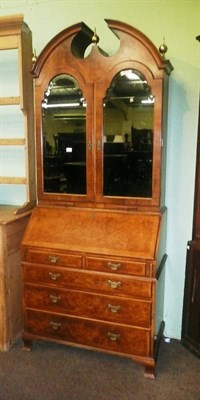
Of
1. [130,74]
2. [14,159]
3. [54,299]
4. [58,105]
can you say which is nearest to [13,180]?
[14,159]

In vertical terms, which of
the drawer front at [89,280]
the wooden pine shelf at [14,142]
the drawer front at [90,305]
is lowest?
the drawer front at [90,305]

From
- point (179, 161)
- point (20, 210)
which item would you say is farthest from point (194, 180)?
point (20, 210)

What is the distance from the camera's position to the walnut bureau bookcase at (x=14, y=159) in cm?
222

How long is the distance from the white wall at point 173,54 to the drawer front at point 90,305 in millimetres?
571

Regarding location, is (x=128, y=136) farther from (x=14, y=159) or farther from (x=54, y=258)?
(x=14, y=159)

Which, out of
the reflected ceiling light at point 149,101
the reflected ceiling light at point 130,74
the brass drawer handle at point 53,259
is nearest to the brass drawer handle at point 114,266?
the brass drawer handle at point 53,259

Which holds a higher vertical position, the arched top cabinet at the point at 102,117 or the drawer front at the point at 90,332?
the arched top cabinet at the point at 102,117

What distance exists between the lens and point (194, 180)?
225 cm

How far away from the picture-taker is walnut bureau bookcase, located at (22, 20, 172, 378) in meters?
1.93

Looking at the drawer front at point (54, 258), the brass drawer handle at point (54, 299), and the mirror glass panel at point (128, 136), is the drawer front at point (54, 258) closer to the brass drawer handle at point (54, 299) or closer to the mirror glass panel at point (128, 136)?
the brass drawer handle at point (54, 299)

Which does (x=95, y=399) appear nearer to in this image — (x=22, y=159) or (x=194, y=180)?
(x=194, y=180)

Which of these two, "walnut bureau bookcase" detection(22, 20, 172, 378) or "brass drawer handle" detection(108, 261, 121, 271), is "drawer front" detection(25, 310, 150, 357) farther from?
"brass drawer handle" detection(108, 261, 121, 271)

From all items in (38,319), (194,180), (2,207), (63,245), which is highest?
(194,180)

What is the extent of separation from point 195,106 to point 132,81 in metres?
0.51
